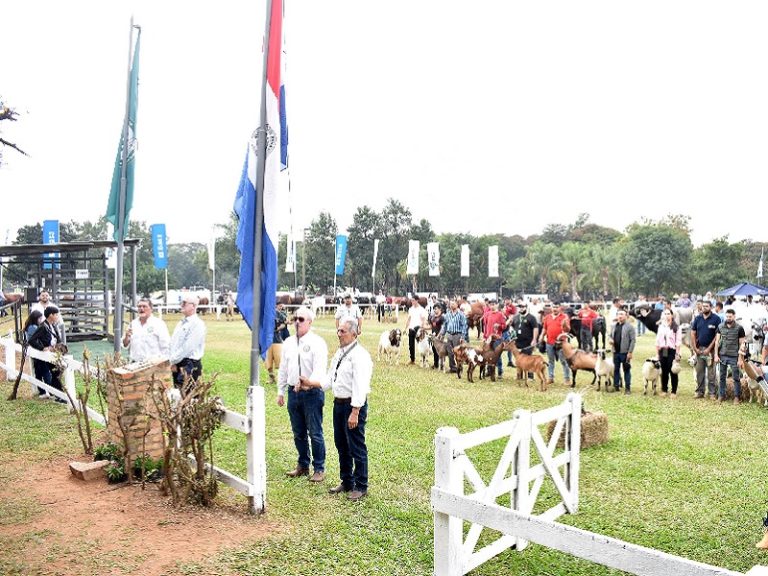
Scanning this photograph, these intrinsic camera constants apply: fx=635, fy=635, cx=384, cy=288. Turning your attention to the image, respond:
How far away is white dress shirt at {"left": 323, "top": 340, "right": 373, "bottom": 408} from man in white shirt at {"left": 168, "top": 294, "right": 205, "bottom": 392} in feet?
9.20

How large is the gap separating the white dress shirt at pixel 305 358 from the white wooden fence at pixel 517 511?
2257 mm

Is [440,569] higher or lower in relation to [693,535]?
higher

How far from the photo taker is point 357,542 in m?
5.42

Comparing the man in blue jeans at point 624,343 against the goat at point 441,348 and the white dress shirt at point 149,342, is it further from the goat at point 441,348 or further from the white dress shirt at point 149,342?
the white dress shirt at point 149,342

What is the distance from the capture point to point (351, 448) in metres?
6.47

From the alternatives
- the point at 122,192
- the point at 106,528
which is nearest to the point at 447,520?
the point at 106,528

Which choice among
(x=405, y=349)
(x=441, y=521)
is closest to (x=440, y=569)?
(x=441, y=521)

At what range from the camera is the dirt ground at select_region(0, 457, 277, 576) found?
4910 mm

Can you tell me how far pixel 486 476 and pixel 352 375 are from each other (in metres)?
2.21

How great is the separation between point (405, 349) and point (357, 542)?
590 inches

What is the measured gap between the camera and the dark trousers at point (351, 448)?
642 cm

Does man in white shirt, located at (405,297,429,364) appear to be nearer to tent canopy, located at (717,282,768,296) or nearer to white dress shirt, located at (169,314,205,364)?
white dress shirt, located at (169,314,205,364)

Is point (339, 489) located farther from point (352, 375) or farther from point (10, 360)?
point (10, 360)

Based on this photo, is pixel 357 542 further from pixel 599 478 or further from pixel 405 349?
pixel 405 349
